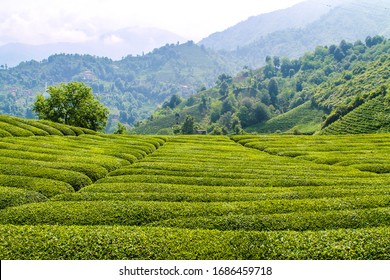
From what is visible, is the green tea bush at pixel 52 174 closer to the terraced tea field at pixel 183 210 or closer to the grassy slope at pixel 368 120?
the terraced tea field at pixel 183 210

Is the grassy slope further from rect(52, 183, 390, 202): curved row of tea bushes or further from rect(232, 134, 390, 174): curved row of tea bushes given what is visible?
rect(52, 183, 390, 202): curved row of tea bushes

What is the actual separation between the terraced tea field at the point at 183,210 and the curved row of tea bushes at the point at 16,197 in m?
0.07

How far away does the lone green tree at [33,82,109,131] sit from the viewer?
99.4m

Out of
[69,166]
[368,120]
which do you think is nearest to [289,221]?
[69,166]

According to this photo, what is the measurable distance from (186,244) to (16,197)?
14496mm

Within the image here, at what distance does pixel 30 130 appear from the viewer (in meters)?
59.7

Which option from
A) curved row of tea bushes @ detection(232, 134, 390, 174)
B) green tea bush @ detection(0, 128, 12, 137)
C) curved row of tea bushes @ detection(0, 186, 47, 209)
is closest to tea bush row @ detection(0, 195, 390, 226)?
curved row of tea bushes @ detection(0, 186, 47, 209)

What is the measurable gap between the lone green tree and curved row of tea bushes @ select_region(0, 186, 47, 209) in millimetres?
76786

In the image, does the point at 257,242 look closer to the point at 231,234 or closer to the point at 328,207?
the point at 231,234

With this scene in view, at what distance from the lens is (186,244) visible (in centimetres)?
1773

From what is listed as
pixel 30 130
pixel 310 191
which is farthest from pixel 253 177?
pixel 30 130

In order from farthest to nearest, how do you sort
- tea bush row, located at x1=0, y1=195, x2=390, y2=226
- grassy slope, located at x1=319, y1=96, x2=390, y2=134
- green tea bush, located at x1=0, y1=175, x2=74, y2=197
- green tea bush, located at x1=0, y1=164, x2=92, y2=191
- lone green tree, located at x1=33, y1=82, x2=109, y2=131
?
1. grassy slope, located at x1=319, y1=96, x2=390, y2=134
2. lone green tree, located at x1=33, y1=82, x2=109, y2=131
3. green tea bush, located at x1=0, y1=164, x2=92, y2=191
4. green tea bush, located at x1=0, y1=175, x2=74, y2=197
5. tea bush row, located at x1=0, y1=195, x2=390, y2=226

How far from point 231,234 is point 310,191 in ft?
42.1

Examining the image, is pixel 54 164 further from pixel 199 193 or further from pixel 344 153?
pixel 344 153
